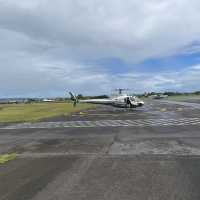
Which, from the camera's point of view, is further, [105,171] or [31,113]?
[31,113]

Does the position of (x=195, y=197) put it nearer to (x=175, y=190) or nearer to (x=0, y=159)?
(x=175, y=190)

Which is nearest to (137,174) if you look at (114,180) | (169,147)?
(114,180)

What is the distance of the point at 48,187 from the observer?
28.1 feet

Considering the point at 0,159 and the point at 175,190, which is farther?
the point at 0,159

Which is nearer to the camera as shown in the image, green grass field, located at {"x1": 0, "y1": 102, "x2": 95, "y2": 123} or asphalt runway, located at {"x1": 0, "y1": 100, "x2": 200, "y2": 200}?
asphalt runway, located at {"x1": 0, "y1": 100, "x2": 200, "y2": 200}

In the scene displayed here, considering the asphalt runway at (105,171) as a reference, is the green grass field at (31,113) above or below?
below

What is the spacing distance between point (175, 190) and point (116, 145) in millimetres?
7850

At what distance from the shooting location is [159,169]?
10.3 metres

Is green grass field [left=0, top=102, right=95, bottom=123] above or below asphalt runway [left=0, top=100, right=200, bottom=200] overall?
below

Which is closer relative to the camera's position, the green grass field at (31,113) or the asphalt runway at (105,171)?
the asphalt runway at (105,171)

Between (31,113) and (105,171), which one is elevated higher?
(105,171)

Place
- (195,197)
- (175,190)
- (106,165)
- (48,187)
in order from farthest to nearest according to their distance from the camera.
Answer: (106,165)
(48,187)
(175,190)
(195,197)

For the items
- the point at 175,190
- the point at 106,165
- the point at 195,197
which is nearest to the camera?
the point at 195,197

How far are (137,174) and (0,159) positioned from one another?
6120 millimetres
